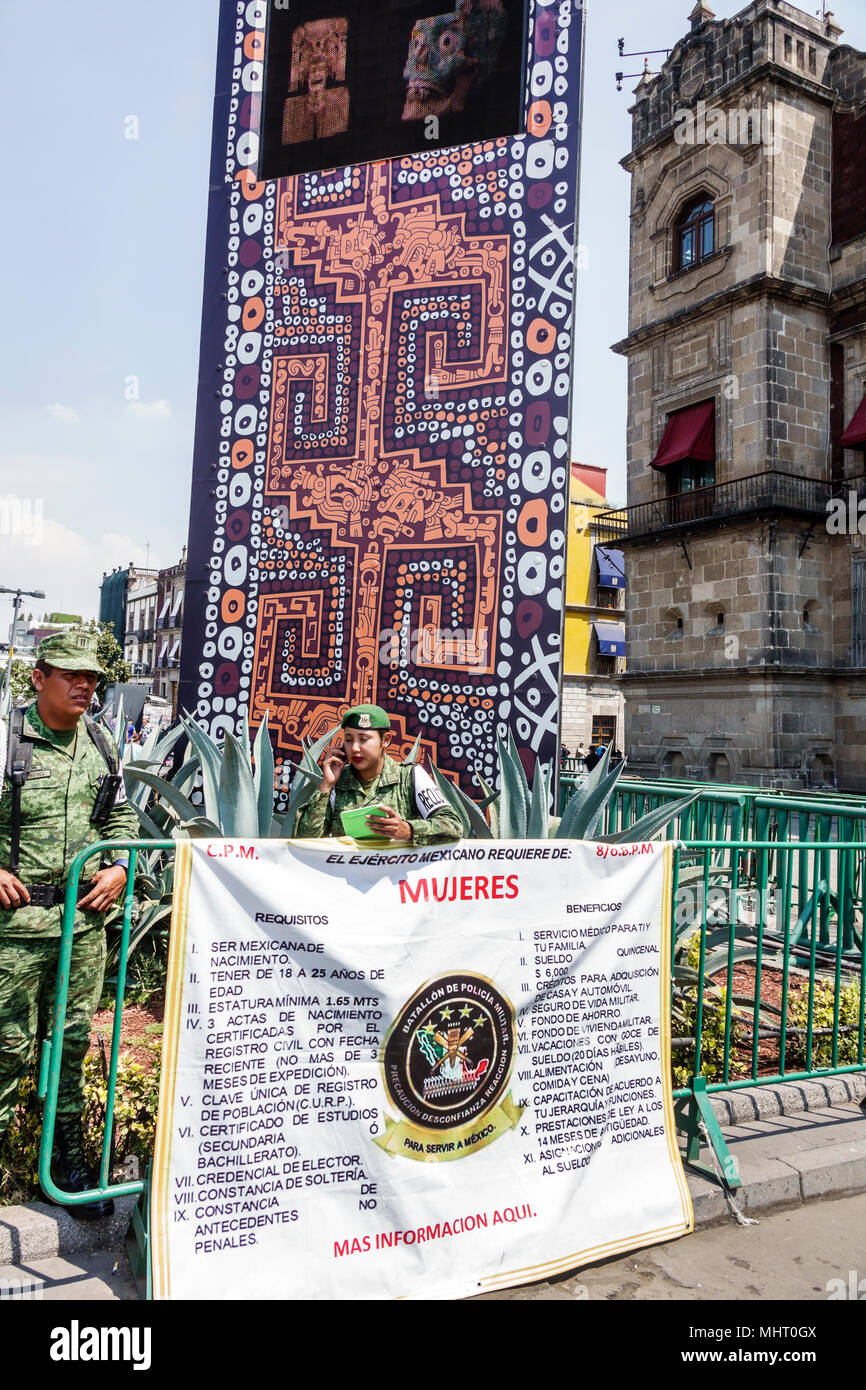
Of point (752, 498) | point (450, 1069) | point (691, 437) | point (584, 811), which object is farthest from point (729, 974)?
point (691, 437)

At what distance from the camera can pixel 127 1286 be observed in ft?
8.36

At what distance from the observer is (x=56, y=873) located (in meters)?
2.94

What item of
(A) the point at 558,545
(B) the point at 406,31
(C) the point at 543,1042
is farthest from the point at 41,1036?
(B) the point at 406,31

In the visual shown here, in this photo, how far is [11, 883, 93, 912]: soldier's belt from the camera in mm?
2848

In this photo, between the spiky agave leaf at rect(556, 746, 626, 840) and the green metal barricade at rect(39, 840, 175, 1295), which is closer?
the green metal barricade at rect(39, 840, 175, 1295)

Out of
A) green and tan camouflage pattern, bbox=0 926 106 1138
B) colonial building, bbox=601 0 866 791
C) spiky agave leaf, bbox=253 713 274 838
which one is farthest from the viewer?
colonial building, bbox=601 0 866 791

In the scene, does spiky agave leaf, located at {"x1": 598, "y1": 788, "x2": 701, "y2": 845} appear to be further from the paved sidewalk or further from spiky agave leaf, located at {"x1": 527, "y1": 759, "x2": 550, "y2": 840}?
the paved sidewalk

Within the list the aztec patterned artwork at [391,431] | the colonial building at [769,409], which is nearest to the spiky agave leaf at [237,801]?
the aztec patterned artwork at [391,431]

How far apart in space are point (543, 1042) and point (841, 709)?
18437mm

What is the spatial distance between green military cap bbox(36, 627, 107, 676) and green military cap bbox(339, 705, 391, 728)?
1.06m

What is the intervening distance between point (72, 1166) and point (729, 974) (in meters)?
2.58

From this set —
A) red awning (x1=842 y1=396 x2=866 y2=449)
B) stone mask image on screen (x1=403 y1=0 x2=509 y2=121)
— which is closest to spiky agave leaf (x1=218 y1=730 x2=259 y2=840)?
stone mask image on screen (x1=403 y1=0 x2=509 y2=121)

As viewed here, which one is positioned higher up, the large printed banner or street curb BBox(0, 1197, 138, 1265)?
the large printed banner
